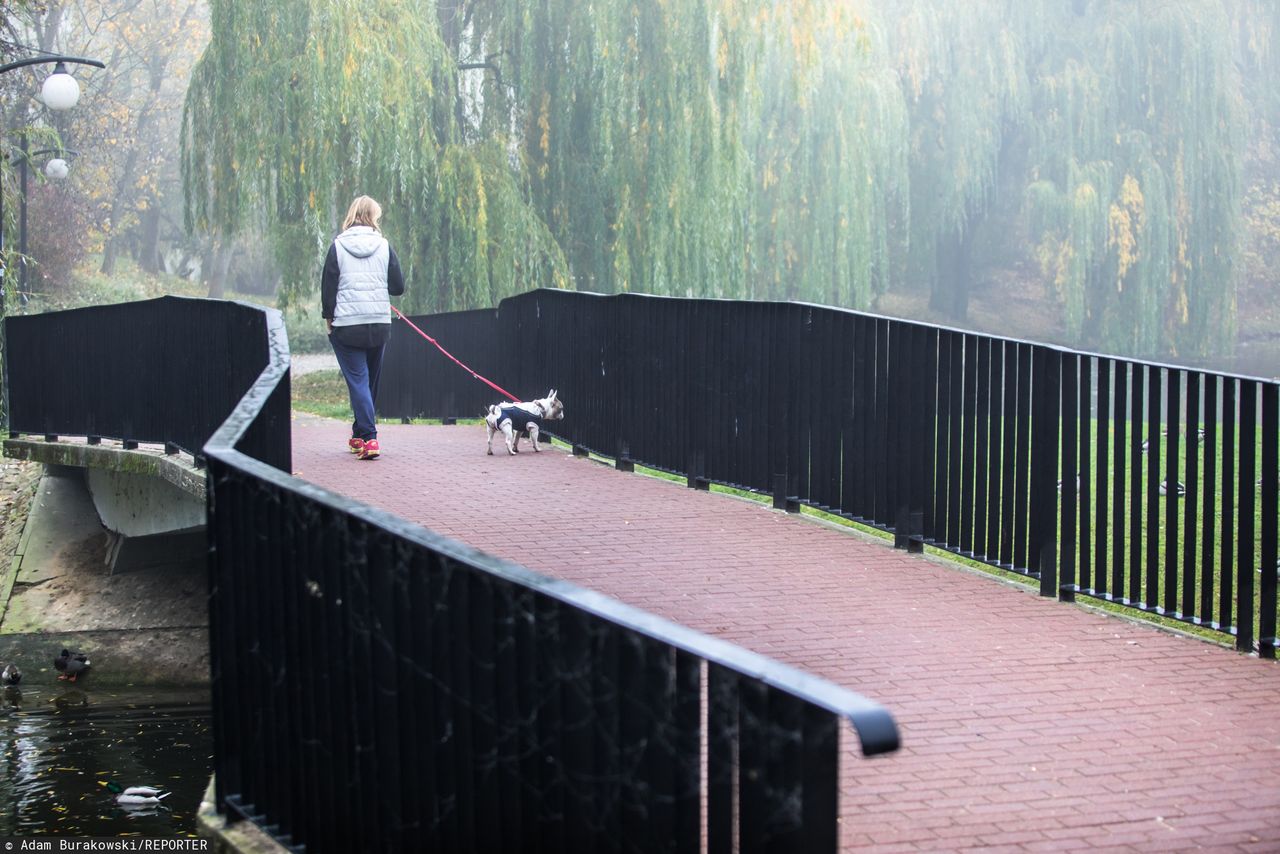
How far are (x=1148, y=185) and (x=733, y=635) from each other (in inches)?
1177

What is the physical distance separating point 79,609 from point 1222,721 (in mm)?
13052

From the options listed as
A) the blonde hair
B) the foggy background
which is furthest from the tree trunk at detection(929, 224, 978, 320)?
the blonde hair

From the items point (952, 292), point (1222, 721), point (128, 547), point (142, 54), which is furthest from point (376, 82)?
point (142, 54)

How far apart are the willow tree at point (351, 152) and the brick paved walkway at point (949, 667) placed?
474 inches

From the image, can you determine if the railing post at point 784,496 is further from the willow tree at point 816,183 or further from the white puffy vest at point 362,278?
the willow tree at point 816,183

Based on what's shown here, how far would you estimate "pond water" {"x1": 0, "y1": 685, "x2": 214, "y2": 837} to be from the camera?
950 centimetres

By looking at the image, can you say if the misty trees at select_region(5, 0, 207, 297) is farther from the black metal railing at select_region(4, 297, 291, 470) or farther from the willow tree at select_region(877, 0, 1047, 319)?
the black metal railing at select_region(4, 297, 291, 470)

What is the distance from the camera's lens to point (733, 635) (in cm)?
681

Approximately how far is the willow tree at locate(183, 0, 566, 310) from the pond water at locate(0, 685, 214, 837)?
10.7 m

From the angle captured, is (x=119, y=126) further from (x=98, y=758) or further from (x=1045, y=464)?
(x=1045, y=464)

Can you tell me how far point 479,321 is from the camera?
17188mm

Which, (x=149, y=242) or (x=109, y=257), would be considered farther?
(x=149, y=242)

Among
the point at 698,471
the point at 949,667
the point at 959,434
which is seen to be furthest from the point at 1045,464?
the point at 698,471

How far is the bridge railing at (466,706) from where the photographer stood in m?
2.85
